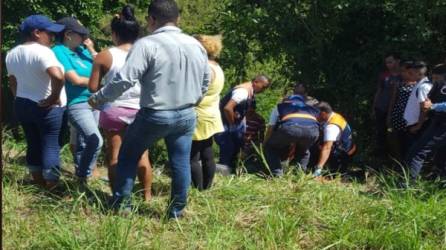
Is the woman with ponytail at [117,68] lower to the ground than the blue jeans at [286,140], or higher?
higher

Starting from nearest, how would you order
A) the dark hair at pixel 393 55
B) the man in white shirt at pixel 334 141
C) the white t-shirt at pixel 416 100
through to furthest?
the white t-shirt at pixel 416 100
the man in white shirt at pixel 334 141
the dark hair at pixel 393 55

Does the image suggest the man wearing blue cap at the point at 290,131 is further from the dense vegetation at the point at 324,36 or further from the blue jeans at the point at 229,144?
the dense vegetation at the point at 324,36

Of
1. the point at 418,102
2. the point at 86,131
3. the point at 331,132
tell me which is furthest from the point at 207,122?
the point at 418,102

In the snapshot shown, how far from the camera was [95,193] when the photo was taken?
4930 millimetres

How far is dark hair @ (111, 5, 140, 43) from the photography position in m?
4.65

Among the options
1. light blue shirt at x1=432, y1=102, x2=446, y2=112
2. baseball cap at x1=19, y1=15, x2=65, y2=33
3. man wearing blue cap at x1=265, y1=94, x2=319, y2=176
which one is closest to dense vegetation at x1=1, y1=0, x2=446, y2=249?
man wearing blue cap at x1=265, y1=94, x2=319, y2=176

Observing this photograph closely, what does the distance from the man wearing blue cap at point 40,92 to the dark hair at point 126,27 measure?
1.66 feet

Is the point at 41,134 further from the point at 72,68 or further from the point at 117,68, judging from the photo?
the point at 117,68

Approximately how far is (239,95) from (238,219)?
2306mm

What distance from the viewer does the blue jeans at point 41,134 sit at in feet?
16.2

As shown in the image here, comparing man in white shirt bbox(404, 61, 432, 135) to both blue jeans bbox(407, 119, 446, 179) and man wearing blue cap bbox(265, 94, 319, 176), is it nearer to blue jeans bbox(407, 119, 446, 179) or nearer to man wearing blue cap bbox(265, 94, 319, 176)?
blue jeans bbox(407, 119, 446, 179)

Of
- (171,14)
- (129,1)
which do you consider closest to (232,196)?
(171,14)

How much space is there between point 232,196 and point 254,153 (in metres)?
2.16

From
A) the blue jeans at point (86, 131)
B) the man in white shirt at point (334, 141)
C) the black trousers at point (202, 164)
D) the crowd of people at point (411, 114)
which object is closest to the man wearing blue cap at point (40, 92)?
the blue jeans at point (86, 131)
